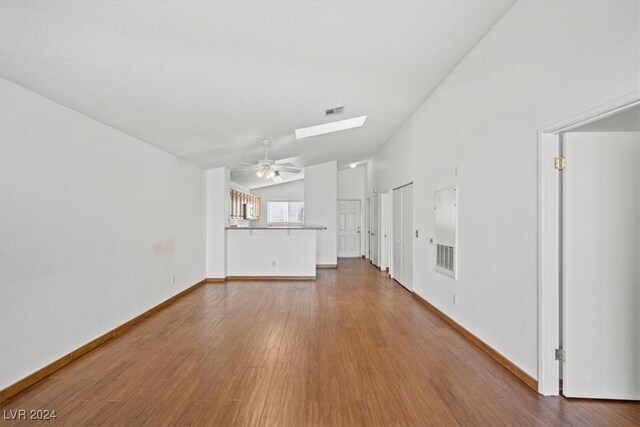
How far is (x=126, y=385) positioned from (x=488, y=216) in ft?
11.4

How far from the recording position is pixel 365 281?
7312mm

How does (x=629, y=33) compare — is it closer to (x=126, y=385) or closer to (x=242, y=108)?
(x=242, y=108)

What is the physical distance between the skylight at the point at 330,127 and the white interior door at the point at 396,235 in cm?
171

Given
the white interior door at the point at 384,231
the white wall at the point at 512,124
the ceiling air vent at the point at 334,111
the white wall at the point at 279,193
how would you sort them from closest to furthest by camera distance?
the white wall at the point at 512,124 < the ceiling air vent at the point at 334,111 < the white interior door at the point at 384,231 < the white wall at the point at 279,193

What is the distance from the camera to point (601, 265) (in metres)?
2.45

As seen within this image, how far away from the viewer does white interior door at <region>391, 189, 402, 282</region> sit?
691 cm

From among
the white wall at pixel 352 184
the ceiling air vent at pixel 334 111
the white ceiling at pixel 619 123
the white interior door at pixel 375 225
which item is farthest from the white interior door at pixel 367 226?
the white ceiling at pixel 619 123

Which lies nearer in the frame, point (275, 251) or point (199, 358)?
point (199, 358)

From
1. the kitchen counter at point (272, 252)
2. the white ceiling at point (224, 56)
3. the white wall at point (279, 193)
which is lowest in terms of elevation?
the kitchen counter at point (272, 252)

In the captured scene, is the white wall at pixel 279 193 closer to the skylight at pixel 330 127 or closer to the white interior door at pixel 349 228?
the white interior door at pixel 349 228

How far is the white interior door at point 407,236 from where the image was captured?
19.9ft

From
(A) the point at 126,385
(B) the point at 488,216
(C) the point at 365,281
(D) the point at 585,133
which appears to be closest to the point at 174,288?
(A) the point at 126,385

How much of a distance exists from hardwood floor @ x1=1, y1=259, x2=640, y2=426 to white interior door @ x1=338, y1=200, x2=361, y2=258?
6.90 m

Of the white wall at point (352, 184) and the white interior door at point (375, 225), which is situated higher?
the white wall at point (352, 184)
